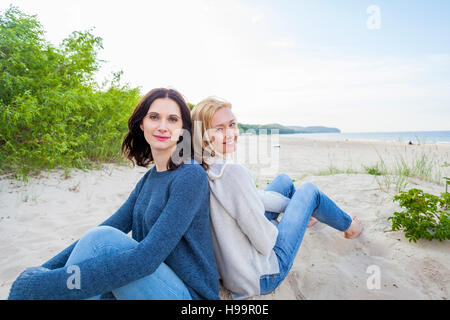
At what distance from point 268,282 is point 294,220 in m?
0.54

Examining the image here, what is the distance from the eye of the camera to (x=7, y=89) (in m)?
3.67

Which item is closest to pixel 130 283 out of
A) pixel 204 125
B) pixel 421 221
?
pixel 204 125

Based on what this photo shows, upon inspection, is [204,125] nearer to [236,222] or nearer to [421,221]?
[236,222]

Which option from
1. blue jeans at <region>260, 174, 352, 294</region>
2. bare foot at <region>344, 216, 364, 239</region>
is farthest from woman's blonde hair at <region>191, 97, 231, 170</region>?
bare foot at <region>344, 216, 364, 239</region>

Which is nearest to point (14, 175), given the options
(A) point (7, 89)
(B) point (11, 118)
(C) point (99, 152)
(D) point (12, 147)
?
(D) point (12, 147)

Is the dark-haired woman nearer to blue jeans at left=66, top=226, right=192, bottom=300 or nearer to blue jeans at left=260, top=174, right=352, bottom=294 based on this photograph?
blue jeans at left=66, top=226, right=192, bottom=300

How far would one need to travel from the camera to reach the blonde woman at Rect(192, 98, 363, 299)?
153 cm

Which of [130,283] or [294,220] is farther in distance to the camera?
[294,220]

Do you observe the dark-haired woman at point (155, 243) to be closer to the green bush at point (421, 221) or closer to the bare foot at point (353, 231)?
the bare foot at point (353, 231)

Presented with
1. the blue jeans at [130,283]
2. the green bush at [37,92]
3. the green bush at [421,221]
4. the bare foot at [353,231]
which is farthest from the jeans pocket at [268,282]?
the green bush at [37,92]

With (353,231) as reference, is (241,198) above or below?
above

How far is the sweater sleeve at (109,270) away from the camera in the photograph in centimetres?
115

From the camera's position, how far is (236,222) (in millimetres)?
1621

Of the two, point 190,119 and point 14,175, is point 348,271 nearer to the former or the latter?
point 190,119
